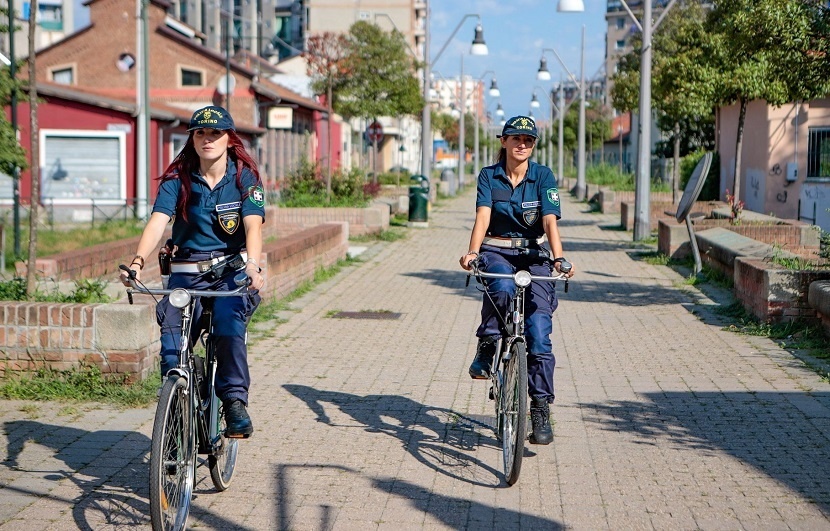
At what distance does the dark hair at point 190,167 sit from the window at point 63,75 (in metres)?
39.8

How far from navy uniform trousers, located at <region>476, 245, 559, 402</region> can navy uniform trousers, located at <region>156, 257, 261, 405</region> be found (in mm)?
1516

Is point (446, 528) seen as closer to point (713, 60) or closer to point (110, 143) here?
point (713, 60)

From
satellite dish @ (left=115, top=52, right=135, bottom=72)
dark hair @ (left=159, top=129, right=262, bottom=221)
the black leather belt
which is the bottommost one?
the black leather belt

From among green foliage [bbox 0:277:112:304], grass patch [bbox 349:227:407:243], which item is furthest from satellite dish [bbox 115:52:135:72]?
green foliage [bbox 0:277:112:304]

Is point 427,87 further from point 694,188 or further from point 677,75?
point 694,188

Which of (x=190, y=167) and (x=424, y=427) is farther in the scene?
(x=424, y=427)

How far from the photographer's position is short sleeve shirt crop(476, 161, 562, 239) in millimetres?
6496

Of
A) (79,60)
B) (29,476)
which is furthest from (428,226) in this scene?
(29,476)

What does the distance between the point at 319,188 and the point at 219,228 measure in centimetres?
2127

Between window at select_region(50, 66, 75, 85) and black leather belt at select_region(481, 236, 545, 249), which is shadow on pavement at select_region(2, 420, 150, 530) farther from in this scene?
window at select_region(50, 66, 75, 85)

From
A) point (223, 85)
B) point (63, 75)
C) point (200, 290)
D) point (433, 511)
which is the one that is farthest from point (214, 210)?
point (63, 75)

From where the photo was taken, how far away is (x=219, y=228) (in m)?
5.53

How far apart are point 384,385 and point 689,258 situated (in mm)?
11019

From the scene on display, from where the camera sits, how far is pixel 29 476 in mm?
5934
